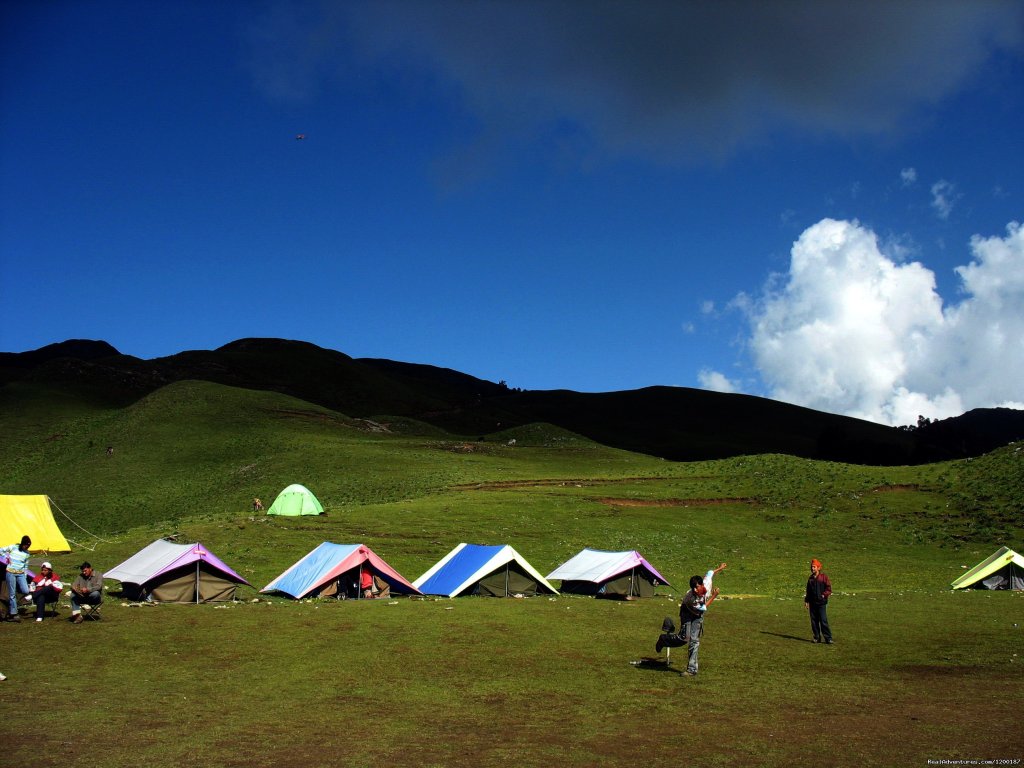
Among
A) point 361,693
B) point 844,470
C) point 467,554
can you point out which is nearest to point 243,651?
point 361,693

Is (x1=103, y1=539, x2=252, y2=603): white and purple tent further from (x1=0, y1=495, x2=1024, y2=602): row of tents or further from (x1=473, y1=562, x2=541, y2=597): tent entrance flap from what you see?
(x1=473, y1=562, x2=541, y2=597): tent entrance flap

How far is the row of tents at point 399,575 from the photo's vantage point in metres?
31.1

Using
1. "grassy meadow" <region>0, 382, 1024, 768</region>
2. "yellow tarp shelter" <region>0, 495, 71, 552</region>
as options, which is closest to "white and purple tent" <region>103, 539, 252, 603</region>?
"grassy meadow" <region>0, 382, 1024, 768</region>

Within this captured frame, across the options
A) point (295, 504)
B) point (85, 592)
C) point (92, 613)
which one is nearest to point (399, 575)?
point (92, 613)

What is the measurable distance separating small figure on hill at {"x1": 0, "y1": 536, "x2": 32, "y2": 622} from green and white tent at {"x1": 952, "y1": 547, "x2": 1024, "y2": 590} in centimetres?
3783

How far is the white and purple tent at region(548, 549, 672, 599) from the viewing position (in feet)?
117

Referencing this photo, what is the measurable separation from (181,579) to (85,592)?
5.86m

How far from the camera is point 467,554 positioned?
1388 inches

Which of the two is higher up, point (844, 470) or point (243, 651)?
point (844, 470)

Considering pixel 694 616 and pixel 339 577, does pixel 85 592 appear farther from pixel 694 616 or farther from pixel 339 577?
pixel 694 616

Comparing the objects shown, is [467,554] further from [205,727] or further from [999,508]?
[999,508]

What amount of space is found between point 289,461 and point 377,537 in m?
44.3

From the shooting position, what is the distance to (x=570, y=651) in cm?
2262

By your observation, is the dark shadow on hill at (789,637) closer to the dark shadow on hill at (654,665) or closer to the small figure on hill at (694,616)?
the dark shadow on hill at (654,665)
